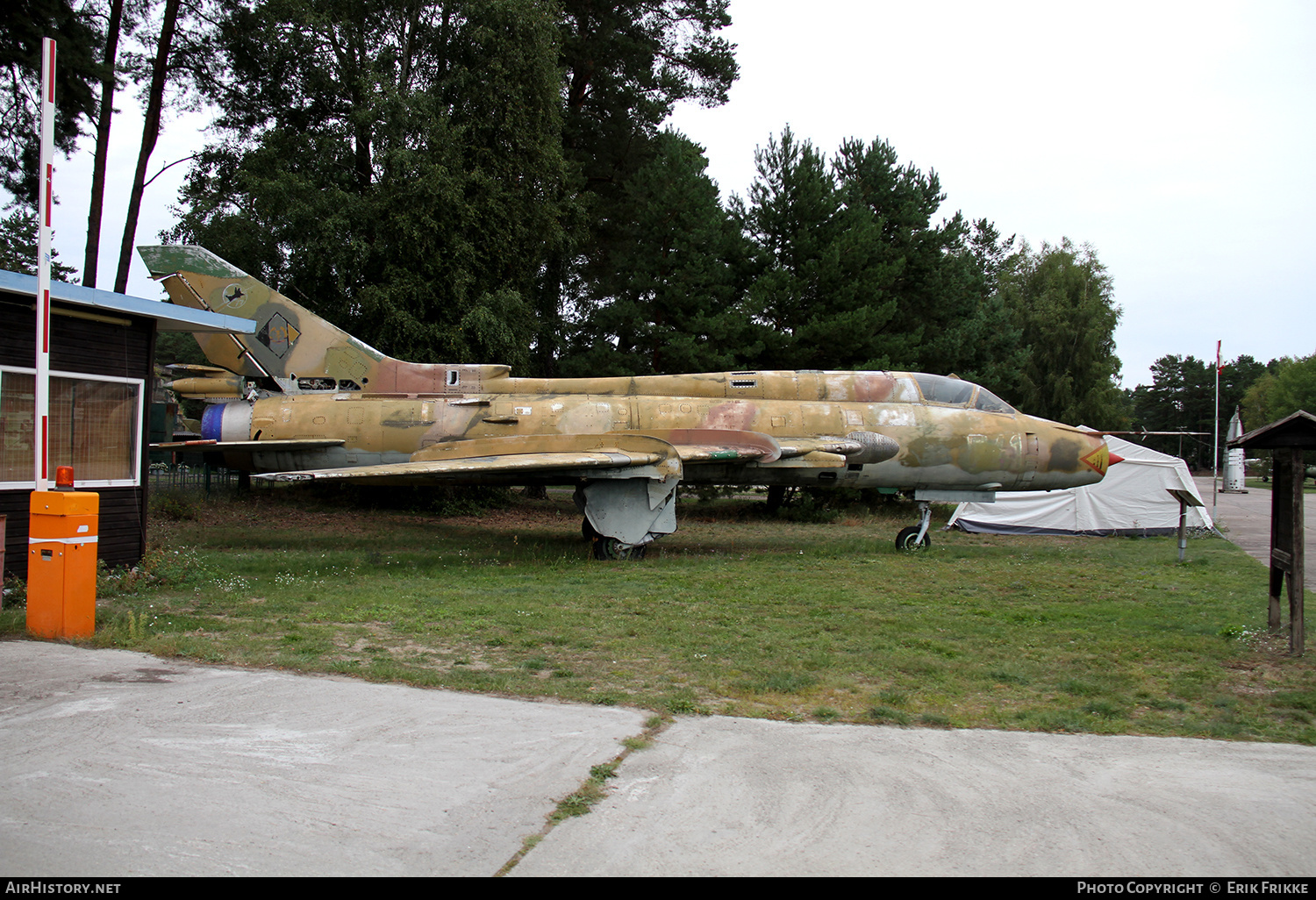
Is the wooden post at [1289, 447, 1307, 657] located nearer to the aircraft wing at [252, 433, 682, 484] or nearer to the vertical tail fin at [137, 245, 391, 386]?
the aircraft wing at [252, 433, 682, 484]

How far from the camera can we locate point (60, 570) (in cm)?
675

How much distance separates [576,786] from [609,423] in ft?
33.0

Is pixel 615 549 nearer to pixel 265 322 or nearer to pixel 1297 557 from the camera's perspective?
pixel 265 322

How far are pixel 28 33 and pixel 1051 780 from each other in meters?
22.6

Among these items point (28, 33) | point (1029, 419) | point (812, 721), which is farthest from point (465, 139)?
point (812, 721)

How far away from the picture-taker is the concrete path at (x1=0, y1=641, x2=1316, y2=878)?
3191 millimetres

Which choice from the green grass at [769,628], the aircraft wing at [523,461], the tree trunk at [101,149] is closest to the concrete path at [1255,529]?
the green grass at [769,628]

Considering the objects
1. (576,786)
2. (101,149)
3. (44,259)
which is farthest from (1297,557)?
(101,149)

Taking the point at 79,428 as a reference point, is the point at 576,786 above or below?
below

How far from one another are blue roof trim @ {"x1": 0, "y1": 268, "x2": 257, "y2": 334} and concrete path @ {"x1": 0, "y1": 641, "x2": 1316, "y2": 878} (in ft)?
15.9

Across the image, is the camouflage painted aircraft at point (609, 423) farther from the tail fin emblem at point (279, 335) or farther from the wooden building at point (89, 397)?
the wooden building at point (89, 397)

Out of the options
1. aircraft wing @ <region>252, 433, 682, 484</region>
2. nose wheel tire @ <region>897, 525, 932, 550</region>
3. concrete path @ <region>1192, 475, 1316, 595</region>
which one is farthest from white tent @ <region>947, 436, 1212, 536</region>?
aircraft wing @ <region>252, 433, 682, 484</region>

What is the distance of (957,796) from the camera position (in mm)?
3855

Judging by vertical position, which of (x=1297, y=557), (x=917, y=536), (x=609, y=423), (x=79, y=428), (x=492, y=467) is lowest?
(x=917, y=536)
